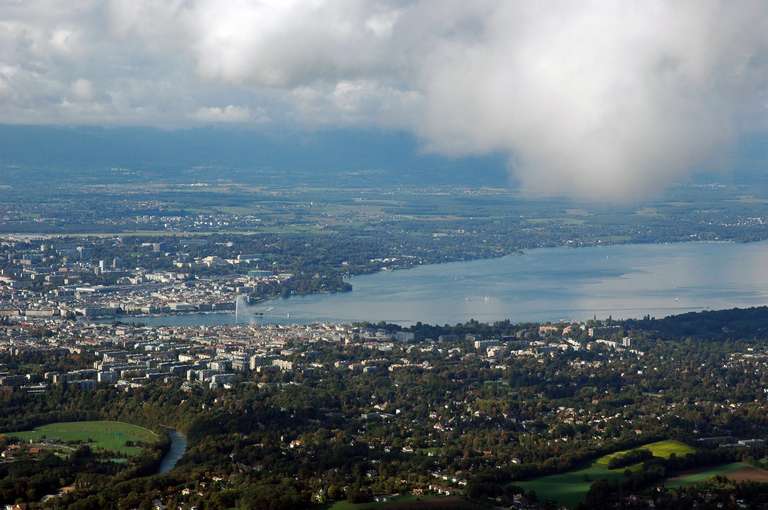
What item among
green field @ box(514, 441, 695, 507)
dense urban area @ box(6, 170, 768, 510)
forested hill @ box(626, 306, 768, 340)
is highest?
forested hill @ box(626, 306, 768, 340)

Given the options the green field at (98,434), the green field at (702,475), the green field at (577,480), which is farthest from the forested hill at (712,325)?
the green field at (98,434)

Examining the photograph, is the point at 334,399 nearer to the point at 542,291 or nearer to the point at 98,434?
the point at 98,434

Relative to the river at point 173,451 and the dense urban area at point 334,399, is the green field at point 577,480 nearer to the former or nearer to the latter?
the dense urban area at point 334,399

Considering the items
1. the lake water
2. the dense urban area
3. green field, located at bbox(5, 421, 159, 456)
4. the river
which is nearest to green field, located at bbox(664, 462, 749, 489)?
the dense urban area

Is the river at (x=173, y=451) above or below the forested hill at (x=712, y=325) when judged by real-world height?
below

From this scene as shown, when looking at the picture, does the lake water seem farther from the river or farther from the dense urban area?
the river

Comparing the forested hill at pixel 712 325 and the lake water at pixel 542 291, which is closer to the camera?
the forested hill at pixel 712 325

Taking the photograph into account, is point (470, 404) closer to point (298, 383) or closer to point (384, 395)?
point (384, 395)
